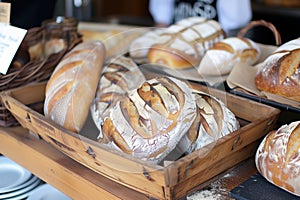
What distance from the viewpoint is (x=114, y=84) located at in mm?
992

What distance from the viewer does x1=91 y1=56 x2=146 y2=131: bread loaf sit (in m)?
0.94

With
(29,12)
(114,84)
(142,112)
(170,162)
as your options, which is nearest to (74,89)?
(114,84)

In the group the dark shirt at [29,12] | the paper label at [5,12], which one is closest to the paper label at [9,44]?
the paper label at [5,12]

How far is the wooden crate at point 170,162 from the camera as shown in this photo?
68 cm

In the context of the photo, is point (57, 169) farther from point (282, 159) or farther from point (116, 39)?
point (116, 39)

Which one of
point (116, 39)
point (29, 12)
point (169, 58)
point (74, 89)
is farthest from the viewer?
point (29, 12)

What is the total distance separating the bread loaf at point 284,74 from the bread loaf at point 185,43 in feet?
0.71

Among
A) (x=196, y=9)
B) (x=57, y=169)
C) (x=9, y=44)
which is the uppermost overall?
(x=9, y=44)

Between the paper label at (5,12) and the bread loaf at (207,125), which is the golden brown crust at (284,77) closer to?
the bread loaf at (207,125)

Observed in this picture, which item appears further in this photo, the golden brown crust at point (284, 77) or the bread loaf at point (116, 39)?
the bread loaf at point (116, 39)

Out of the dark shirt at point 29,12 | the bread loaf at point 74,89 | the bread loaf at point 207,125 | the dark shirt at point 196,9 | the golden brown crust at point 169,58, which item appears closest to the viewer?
the bread loaf at point 207,125

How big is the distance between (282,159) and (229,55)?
1.84ft

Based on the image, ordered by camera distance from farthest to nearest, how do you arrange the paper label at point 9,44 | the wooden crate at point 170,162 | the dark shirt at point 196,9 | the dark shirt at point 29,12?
the dark shirt at point 196,9 < the dark shirt at point 29,12 < the paper label at point 9,44 < the wooden crate at point 170,162

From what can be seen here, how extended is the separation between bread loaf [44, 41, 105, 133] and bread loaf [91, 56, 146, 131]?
0.02m
